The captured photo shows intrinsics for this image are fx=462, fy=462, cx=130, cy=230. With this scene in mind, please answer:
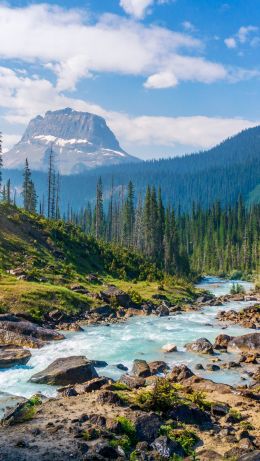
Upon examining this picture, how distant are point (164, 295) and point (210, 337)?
23054 mm

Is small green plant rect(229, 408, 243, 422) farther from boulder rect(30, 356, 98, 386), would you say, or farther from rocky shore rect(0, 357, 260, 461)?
boulder rect(30, 356, 98, 386)

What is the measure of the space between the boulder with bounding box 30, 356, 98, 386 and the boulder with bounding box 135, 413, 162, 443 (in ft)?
25.5

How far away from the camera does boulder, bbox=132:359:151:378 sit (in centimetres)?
2961

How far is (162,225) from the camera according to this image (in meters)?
114

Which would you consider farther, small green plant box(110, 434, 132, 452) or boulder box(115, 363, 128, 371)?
boulder box(115, 363, 128, 371)

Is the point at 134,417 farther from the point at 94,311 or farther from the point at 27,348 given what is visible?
the point at 94,311

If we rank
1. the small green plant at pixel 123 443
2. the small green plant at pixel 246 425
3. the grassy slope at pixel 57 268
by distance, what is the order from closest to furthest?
1. the small green plant at pixel 123 443
2. the small green plant at pixel 246 425
3. the grassy slope at pixel 57 268

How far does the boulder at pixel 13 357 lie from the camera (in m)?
30.9

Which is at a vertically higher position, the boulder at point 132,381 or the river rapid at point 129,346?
the boulder at point 132,381

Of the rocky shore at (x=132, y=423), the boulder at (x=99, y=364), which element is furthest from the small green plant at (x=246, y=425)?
the boulder at (x=99, y=364)

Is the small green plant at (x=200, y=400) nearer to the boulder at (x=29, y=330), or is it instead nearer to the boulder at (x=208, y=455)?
the boulder at (x=208, y=455)

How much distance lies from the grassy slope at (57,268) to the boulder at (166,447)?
27.2 metres

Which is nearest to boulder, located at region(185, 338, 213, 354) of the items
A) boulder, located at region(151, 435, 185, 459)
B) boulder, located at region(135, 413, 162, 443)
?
boulder, located at region(135, 413, 162, 443)

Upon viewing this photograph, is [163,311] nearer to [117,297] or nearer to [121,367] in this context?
[117,297]
